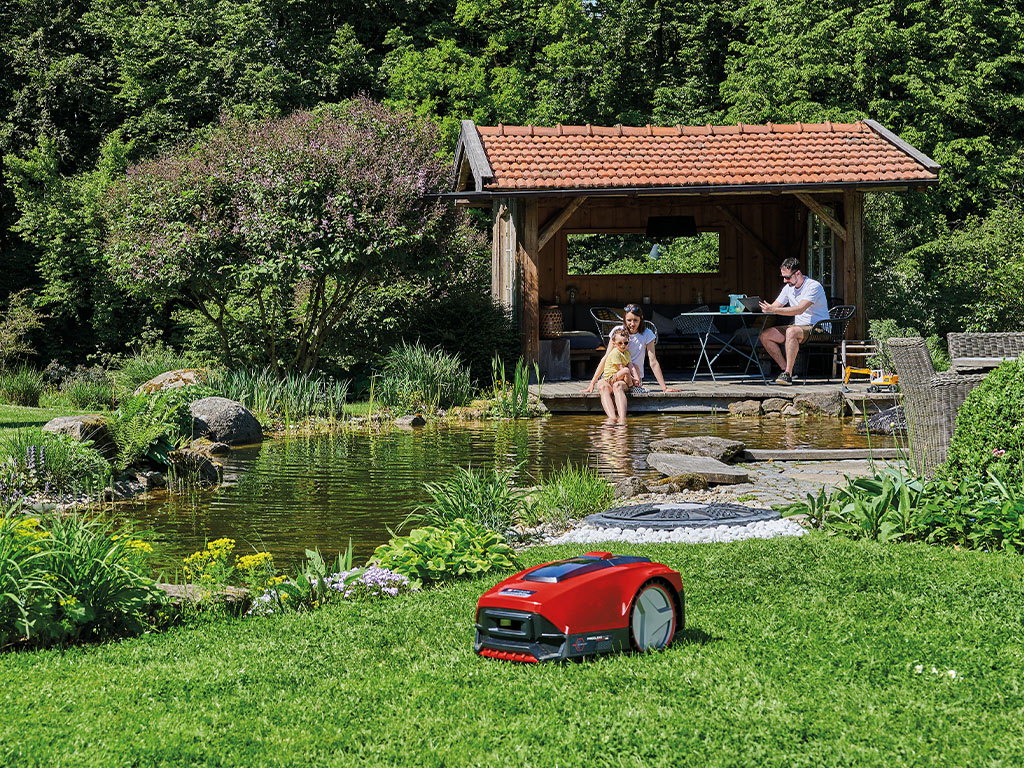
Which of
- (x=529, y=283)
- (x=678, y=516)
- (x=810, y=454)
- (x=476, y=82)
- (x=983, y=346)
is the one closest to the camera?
(x=678, y=516)

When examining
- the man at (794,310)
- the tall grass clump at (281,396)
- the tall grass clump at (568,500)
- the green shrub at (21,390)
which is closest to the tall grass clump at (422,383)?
the tall grass clump at (281,396)

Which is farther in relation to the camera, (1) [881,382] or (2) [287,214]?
(2) [287,214]

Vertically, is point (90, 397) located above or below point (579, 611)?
above

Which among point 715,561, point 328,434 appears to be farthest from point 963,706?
point 328,434

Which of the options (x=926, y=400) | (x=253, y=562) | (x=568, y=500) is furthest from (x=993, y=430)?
(x=253, y=562)

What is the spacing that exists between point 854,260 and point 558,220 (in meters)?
4.74

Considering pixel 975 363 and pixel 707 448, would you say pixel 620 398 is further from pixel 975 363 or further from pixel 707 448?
pixel 975 363

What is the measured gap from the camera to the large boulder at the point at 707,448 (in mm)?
10367

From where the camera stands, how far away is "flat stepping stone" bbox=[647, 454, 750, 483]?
9047 millimetres

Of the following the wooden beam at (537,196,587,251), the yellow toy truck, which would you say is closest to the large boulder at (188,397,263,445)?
the wooden beam at (537,196,587,251)

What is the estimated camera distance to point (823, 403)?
14578 millimetres

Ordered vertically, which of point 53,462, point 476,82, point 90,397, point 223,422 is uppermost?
point 476,82

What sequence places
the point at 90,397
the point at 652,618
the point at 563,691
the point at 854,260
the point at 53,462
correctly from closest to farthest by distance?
the point at 563,691 < the point at 652,618 < the point at 53,462 < the point at 90,397 < the point at 854,260

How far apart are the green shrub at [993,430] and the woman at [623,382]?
24.2 feet
